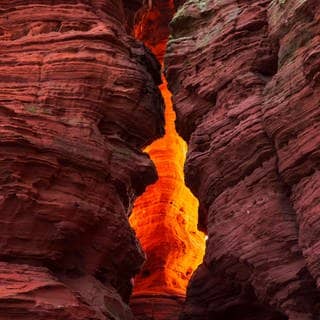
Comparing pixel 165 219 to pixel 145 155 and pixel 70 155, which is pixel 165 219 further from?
pixel 70 155

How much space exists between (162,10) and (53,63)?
12.3m

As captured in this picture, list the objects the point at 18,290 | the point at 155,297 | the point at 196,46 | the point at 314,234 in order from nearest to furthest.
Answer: the point at 314,234 < the point at 18,290 < the point at 196,46 < the point at 155,297

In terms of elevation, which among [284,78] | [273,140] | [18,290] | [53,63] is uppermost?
[53,63]

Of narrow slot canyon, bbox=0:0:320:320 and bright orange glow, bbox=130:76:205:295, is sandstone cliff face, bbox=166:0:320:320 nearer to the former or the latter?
narrow slot canyon, bbox=0:0:320:320

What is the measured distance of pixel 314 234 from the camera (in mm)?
9523

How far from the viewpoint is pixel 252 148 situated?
1170cm

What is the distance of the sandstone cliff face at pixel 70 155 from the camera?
1131cm

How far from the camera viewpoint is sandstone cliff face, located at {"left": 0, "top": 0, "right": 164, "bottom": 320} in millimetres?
11312

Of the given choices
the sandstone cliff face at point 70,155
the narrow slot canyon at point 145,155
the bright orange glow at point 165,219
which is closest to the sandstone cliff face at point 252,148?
the narrow slot canyon at point 145,155

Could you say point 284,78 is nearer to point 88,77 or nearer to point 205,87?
point 205,87

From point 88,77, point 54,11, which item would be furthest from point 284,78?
point 54,11

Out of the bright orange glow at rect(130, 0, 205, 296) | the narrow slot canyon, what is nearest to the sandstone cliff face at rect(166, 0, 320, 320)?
the narrow slot canyon

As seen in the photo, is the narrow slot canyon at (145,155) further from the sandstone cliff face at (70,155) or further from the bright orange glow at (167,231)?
the bright orange glow at (167,231)

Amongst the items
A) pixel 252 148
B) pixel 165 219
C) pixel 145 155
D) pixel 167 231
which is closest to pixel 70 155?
pixel 145 155
